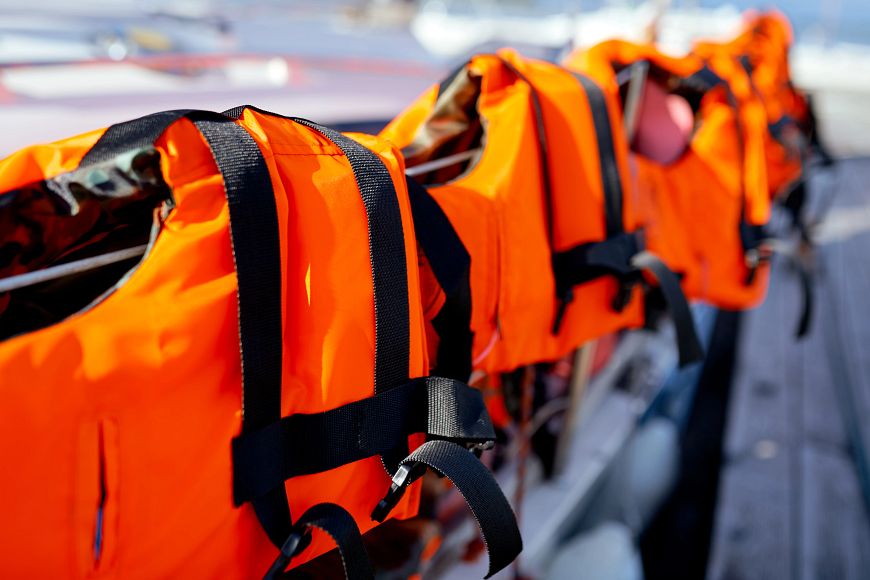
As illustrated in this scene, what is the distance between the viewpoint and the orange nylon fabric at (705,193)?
4.86 feet

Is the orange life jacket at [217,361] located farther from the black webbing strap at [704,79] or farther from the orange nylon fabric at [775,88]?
the orange nylon fabric at [775,88]

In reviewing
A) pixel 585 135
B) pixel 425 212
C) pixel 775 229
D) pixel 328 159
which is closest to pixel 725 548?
pixel 585 135

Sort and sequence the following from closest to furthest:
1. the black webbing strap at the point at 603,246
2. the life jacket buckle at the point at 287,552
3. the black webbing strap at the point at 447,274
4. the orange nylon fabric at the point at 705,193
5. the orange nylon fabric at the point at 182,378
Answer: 1. the orange nylon fabric at the point at 182,378
2. the life jacket buckle at the point at 287,552
3. the black webbing strap at the point at 447,274
4. the black webbing strap at the point at 603,246
5. the orange nylon fabric at the point at 705,193

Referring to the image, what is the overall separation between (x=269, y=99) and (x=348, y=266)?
4.29 feet

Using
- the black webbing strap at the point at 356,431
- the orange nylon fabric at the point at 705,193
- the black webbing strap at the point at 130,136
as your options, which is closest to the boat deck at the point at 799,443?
the orange nylon fabric at the point at 705,193

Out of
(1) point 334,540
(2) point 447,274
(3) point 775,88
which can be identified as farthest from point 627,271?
(3) point 775,88

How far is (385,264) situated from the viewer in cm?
71

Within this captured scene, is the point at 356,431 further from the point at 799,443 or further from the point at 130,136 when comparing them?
the point at 799,443

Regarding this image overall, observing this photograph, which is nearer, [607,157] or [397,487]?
[397,487]

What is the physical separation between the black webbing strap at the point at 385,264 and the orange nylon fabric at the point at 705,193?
860mm

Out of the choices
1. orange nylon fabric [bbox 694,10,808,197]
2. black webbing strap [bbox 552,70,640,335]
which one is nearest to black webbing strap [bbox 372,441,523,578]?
black webbing strap [bbox 552,70,640,335]

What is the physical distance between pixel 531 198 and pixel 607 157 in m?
0.22

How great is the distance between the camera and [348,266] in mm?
697

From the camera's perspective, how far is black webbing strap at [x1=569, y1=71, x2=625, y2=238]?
1153mm
